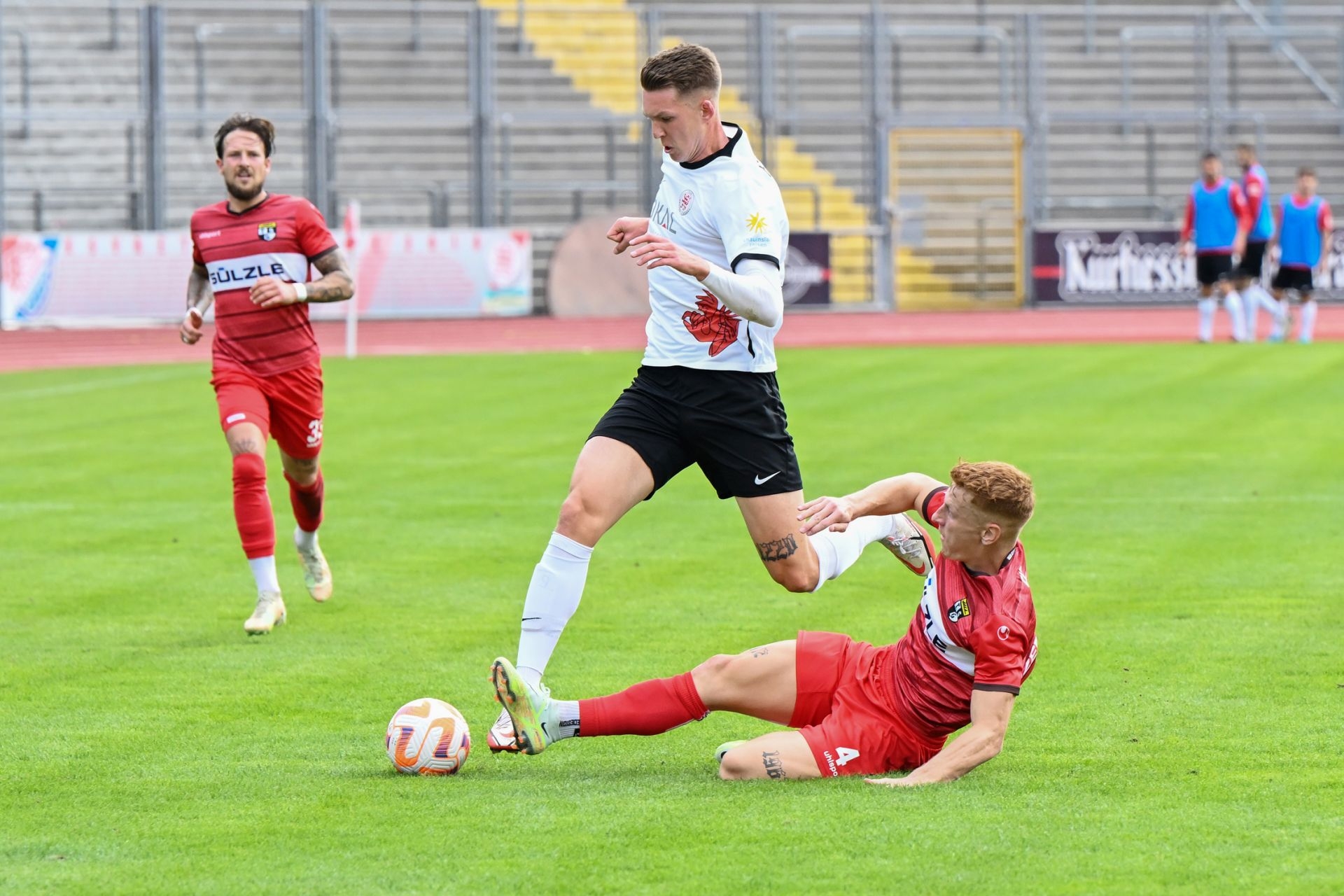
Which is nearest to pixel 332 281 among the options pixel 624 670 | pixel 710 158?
pixel 624 670

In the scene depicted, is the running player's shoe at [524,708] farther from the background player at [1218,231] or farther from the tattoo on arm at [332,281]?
the background player at [1218,231]

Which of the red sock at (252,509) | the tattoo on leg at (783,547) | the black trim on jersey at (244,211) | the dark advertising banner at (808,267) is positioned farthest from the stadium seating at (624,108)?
the tattoo on leg at (783,547)

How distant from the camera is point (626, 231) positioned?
656 centimetres

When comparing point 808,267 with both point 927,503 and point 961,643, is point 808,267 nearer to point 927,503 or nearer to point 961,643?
point 927,503

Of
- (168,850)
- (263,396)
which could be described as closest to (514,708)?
(168,850)

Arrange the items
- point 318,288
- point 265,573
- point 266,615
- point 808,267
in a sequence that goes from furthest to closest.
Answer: point 808,267, point 318,288, point 265,573, point 266,615

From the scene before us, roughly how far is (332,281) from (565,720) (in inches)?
144

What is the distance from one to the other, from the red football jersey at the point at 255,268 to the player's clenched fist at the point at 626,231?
296cm

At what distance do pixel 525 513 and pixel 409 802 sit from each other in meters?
6.68

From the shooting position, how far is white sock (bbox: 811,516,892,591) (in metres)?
6.89

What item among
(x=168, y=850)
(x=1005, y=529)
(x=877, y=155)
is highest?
(x=877, y=155)

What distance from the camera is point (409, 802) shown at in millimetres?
5680

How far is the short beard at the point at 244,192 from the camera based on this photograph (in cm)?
923

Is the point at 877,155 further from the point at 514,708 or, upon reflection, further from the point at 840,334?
the point at 514,708
